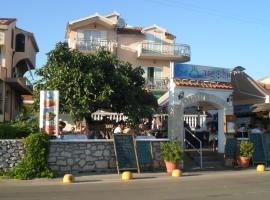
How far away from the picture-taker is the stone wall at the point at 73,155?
1894 cm

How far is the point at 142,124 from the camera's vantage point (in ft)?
81.6

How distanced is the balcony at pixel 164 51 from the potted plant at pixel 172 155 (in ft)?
82.4

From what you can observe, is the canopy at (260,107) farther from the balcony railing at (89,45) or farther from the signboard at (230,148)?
the balcony railing at (89,45)

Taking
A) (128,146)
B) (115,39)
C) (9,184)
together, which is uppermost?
(115,39)

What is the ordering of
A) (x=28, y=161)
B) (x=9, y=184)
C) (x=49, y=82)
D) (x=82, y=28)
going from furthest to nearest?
(x=82, y=28) < (x=49, y=82) < (x=28, y=161) < (x=9, y=184)

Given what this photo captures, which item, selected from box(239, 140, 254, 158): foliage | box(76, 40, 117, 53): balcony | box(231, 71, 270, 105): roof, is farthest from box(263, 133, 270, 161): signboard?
box(76, 40, 117, 53): balcony

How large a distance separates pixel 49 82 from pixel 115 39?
81.0ft

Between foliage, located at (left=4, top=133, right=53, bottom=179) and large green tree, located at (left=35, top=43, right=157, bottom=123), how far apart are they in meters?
2.90

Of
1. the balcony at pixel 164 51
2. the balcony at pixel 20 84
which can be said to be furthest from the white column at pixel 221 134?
the balcony at pixel 164 51

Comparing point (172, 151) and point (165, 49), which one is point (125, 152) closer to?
point (172, 151)

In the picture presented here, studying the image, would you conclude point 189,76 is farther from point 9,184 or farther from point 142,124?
point 9,184

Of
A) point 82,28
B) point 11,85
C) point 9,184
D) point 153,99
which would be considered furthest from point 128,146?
point 82,28

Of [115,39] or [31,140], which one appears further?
[115,39]

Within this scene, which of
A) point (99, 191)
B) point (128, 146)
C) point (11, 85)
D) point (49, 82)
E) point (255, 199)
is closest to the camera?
point (255, 199)
